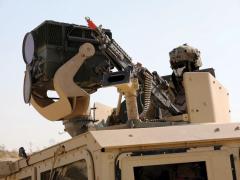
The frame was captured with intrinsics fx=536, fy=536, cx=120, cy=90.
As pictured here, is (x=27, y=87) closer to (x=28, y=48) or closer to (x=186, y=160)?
(x=28, y=48)

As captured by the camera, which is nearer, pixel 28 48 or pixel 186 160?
pixel 186 160

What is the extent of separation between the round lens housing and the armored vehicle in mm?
13

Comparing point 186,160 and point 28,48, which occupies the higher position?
point 28,48

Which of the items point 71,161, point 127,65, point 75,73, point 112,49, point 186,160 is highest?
point 112,49

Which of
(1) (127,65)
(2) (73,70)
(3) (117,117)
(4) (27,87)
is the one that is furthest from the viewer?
(3) (117,117)

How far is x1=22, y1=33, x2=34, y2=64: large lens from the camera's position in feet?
23.2

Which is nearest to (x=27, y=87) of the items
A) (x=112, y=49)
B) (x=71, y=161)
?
(x=112, y=49)

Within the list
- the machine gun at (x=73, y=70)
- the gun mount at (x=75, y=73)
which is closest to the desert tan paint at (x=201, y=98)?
the gun mount at (x=75, y=73)

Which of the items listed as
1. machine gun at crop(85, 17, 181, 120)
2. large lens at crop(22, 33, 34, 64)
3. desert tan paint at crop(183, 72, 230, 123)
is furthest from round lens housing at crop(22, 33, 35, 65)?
desert tan paint at crop(183, 72, 230, 123)

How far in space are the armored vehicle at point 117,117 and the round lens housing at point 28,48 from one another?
1cm

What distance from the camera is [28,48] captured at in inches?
283

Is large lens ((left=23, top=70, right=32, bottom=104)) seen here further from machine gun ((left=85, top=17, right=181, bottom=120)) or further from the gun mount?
machine gun ((left=85, top=17, right=181, bottom=120))

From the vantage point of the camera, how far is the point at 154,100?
704 cm

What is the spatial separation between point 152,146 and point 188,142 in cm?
32
